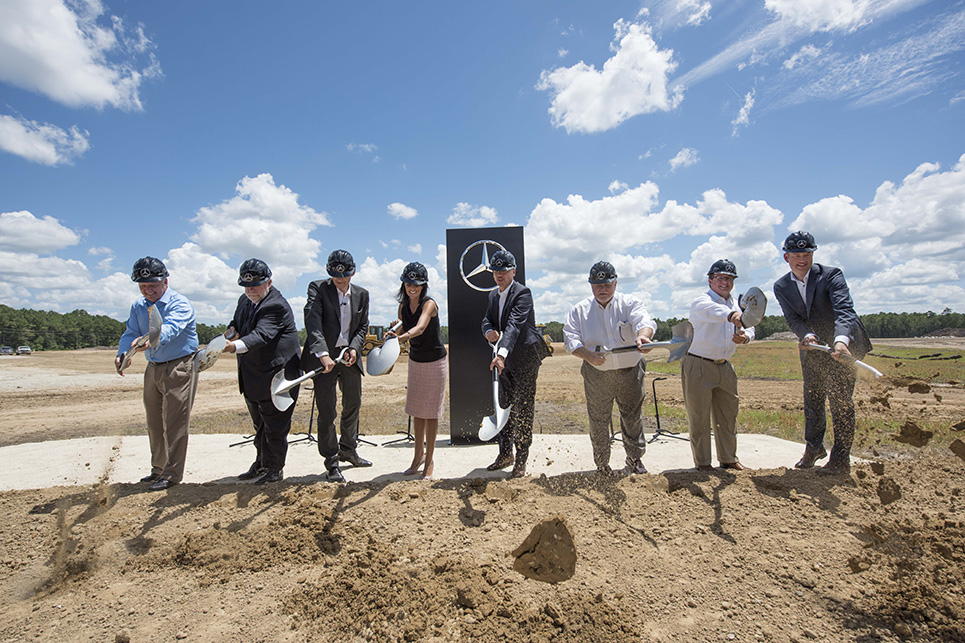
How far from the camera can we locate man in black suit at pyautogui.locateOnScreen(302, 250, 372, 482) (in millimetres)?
4793

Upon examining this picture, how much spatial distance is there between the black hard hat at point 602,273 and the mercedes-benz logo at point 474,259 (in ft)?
7.72

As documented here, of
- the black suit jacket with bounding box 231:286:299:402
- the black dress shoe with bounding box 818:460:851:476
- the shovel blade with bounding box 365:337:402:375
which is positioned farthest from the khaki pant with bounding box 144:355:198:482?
the black dress shoe with bounding box 818:460:851:476

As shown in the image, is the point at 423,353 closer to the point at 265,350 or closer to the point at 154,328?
the point at 265,350

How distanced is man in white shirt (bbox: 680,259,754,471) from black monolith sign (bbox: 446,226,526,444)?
8.75 ft

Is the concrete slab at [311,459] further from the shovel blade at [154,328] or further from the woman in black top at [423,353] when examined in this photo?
the shovel blade at [154,328]

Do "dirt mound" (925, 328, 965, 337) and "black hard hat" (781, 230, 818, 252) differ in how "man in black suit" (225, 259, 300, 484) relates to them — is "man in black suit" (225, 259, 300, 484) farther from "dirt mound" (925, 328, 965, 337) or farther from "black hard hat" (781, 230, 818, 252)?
"dirt mound" (925, 328, 965, 337)

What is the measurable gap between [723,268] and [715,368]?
102 cm

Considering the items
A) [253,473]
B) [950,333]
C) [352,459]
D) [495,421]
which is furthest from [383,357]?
[950,333]

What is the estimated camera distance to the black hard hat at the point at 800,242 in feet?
15.7

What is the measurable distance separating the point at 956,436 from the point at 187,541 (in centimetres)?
946

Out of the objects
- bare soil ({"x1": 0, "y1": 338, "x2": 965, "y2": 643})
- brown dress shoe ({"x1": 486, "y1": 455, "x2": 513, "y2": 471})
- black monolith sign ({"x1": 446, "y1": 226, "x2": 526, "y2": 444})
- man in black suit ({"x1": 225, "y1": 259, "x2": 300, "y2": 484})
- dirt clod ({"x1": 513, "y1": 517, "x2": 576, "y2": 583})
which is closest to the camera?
bare soil ({"x1": 0, "y1": 338, "x2": 965, "y2": 643})

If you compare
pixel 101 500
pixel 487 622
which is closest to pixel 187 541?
pixel 101 500

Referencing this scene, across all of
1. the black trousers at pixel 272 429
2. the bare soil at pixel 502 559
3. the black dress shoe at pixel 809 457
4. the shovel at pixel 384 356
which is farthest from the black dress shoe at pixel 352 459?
the black dress shoe at pixel 809 457

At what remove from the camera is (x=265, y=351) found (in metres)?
4.76
